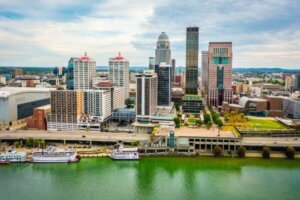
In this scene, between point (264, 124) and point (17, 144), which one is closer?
point (17, 144)

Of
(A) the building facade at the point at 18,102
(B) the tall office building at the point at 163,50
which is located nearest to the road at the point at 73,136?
(A) the building facade at the point at 18,102

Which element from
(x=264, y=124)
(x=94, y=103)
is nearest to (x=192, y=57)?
(x=264, y=124)

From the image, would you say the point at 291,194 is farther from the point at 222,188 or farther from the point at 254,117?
the point at 254,117

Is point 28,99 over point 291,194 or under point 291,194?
over

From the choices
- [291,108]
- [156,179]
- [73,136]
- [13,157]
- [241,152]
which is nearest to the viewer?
[156,179]

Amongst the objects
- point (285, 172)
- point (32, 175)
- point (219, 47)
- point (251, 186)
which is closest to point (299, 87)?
point (219, 47)

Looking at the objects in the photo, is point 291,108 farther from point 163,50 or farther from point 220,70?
point 163,50
